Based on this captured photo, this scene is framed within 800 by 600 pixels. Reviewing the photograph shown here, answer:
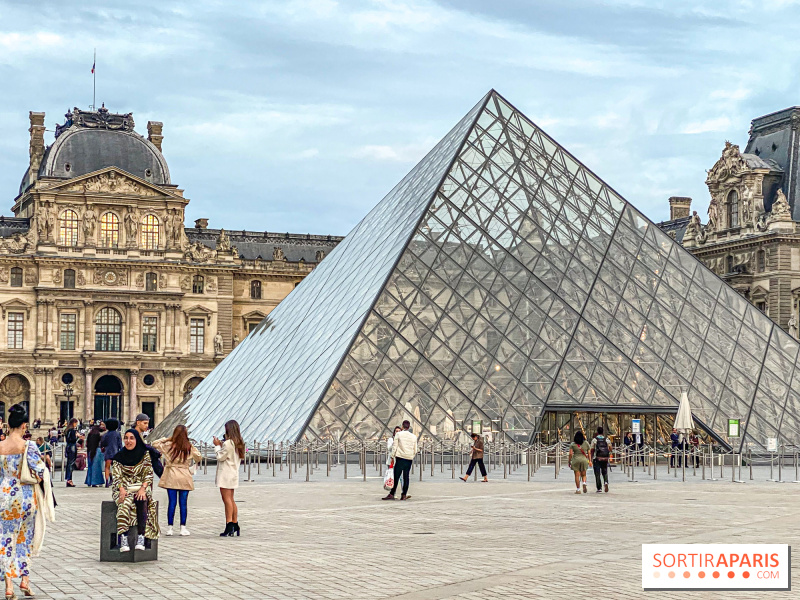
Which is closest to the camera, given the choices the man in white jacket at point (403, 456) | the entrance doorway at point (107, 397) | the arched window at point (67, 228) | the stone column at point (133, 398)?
the man in white jacket at point (403, 456)

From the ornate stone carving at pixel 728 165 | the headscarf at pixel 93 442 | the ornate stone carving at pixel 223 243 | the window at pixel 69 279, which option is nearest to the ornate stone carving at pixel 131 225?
the window at pixel 69 279

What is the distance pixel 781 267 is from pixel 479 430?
3887cm

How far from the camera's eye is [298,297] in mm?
36594

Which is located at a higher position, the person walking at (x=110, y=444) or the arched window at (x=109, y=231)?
the arched window at (x=109, y=231)

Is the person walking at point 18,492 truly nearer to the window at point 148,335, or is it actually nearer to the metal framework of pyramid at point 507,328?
the metal framework of pyramid at point 507,328

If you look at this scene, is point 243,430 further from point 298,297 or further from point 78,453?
point 298,297

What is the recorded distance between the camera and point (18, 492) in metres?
9.16

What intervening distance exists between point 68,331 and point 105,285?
308 cm

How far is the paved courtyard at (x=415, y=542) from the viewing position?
9.20 m

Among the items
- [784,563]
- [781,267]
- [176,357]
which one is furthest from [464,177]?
[176,357]

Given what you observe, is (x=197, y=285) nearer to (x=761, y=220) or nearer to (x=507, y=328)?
(x=761, y=220)

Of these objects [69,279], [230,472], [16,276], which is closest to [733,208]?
[69,279]

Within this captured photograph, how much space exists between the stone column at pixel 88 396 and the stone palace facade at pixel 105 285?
5 cm

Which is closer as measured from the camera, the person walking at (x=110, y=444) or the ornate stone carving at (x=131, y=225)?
the person walking at (x=110, y=444)
